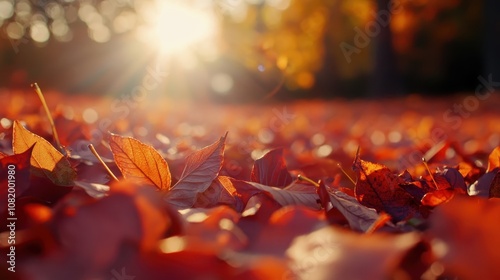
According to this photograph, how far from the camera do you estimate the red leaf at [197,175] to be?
0.98 m

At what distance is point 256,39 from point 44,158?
21.1 m

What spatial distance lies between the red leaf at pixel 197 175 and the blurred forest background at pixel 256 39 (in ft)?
64.1

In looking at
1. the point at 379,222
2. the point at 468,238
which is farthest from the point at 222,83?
the point at 468,238

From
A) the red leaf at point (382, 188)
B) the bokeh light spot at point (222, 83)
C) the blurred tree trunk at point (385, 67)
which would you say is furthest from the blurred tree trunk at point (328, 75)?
the red leaf at point (382, 188)

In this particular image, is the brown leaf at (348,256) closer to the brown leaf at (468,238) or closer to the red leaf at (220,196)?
the brown leaf at (468,238)

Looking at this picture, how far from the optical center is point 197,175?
3.32ft

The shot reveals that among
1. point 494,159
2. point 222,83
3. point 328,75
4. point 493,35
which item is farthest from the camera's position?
point 328,75

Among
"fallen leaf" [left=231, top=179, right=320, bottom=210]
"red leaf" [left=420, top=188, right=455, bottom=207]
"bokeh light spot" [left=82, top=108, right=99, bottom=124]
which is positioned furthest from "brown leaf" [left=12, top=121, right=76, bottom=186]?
"bokeh light spot" [left=82, top=108, right=99, bottom=124]

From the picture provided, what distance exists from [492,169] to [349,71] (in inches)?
1123

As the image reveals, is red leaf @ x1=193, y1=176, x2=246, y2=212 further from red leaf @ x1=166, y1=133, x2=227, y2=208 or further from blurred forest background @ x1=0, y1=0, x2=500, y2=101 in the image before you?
blurred forest background @ x1=0, y1=0, x2=500, y2=101

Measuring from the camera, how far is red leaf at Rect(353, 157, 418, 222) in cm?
102

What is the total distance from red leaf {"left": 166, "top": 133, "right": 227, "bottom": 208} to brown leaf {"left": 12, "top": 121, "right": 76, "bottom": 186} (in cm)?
18

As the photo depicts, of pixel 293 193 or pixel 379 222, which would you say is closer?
pixel 379 222

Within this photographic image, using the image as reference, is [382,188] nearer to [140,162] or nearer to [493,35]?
[140,162]
